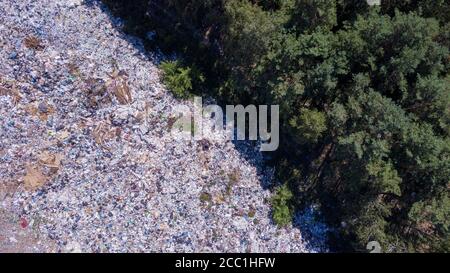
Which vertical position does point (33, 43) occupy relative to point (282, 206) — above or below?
above

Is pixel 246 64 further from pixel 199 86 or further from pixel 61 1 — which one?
pixel 61 1

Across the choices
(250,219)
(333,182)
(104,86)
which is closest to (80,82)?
(104,86)

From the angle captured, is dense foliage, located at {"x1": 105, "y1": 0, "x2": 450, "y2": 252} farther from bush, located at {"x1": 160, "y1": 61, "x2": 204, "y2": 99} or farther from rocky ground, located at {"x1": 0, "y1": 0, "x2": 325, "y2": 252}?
rocky ground, located at {"x1": 0, "y1": 0, "x2": 325, "y2": 252}

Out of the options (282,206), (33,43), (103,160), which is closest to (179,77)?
(103,160)

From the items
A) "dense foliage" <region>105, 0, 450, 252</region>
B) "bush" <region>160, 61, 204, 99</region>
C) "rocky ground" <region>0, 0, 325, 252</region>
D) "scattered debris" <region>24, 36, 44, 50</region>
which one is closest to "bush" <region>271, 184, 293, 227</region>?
Answer: "dense foliage" <region>105, 0, 450, 252</region>

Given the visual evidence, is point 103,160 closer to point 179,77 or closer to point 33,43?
point 179,77

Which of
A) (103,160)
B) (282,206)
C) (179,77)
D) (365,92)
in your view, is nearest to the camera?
(365,92)

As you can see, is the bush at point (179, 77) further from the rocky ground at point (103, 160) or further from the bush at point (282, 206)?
the bush at point (282, 206)
